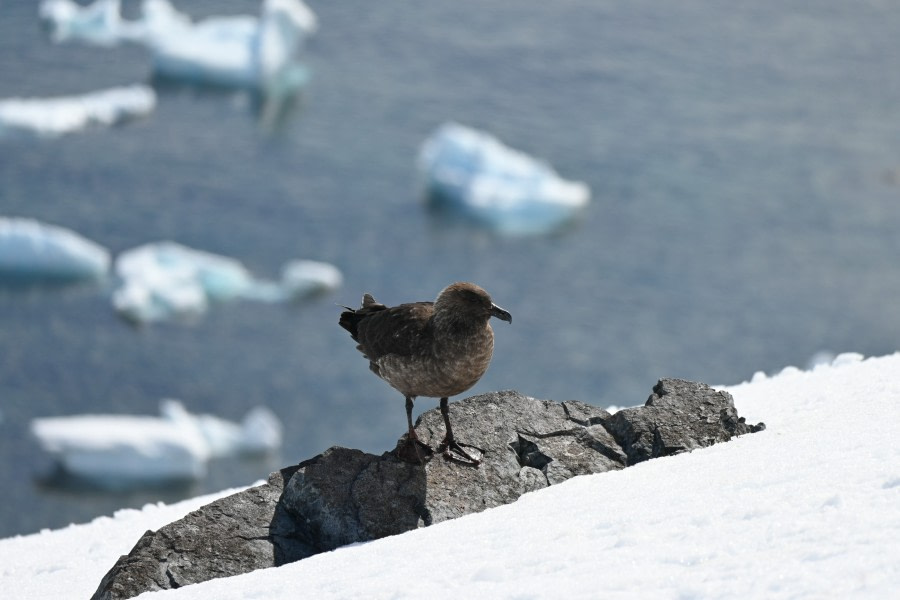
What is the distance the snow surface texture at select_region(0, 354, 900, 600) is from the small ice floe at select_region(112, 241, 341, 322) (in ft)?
54.8

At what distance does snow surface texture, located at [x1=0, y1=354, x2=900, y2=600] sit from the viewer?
6125 millimetres

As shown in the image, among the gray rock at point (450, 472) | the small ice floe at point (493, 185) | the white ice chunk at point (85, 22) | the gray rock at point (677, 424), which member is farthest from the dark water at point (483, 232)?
the gray rock at point (677, 424)

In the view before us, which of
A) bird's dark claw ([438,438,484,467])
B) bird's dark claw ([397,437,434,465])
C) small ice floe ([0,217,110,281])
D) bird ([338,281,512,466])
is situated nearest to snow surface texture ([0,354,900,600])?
bird's dark claw ([438,438,484,467])

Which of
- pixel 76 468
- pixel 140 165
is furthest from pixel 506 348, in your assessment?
pixel 140 165

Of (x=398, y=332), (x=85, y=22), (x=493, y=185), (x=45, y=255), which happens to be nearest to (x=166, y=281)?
(x=45, y=255)

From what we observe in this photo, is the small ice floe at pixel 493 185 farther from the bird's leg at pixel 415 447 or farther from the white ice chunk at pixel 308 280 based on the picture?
the bird's leg at pixel 415 447

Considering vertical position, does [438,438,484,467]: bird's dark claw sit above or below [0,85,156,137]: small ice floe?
below

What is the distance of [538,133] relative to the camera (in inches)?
1310

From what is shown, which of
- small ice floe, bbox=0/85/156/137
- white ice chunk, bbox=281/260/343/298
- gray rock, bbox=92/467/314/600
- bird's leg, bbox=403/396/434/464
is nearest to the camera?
gray rock, bbox=92/467/314/600

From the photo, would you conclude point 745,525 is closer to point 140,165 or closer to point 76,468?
point 76,468

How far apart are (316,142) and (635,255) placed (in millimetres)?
9541

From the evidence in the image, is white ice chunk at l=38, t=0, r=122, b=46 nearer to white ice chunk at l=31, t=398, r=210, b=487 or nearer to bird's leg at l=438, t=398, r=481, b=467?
white ice chunk at l=31, t=398, r=210, b=487

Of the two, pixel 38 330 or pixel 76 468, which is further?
pixel 38 330

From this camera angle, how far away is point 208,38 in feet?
108
